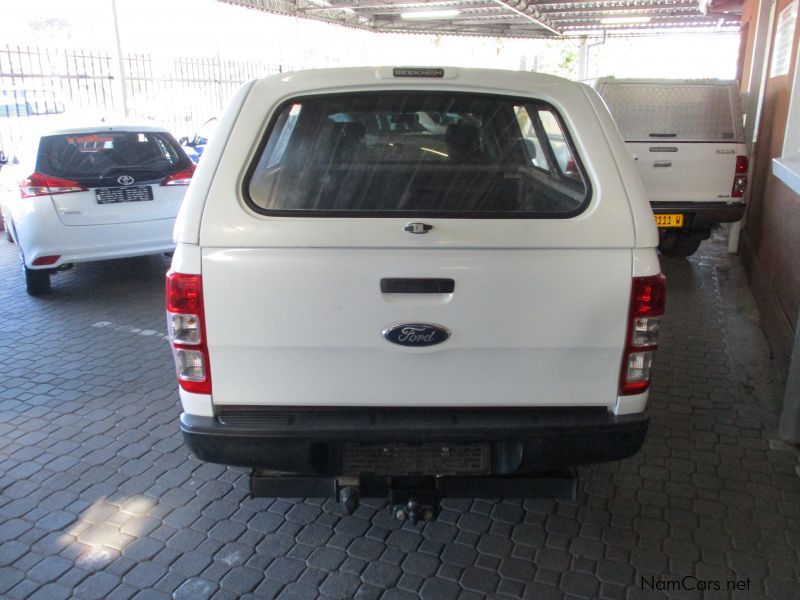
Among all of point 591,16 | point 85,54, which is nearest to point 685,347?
point 85,54

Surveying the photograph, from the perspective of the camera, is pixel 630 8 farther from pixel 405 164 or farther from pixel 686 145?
pixel 405 164

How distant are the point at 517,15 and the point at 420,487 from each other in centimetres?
1577

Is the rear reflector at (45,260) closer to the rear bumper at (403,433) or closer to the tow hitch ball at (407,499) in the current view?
the rear bumper at (403,433)

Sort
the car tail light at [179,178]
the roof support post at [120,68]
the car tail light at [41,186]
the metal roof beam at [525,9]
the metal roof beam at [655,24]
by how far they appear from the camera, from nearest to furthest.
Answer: the car tail light at [41,186] < the car tail light at [179,178] < the roof support post at [120,68] < the metal roof beam at [525,9] < the metal roof beam at [655,24]

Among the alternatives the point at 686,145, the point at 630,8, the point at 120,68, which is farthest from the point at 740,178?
the point at 120,68

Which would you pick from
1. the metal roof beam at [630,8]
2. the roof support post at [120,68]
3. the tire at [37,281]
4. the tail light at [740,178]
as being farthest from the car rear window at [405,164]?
the metal roof beam at [630,8]

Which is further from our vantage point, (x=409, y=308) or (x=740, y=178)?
(x=740, y=178)

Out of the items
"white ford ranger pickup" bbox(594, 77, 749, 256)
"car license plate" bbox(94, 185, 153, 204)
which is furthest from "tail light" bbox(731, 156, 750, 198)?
"car license plate" bbox(94, 185, 153, 204)

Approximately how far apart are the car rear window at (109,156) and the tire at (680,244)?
18.5 ft

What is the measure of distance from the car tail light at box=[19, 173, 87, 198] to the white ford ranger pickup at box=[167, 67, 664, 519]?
171 inches

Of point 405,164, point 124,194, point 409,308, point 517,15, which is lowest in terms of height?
point 124,194

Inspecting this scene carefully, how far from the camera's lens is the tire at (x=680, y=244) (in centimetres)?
834

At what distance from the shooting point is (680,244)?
8500 mm

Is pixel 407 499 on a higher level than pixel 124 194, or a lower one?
lower
